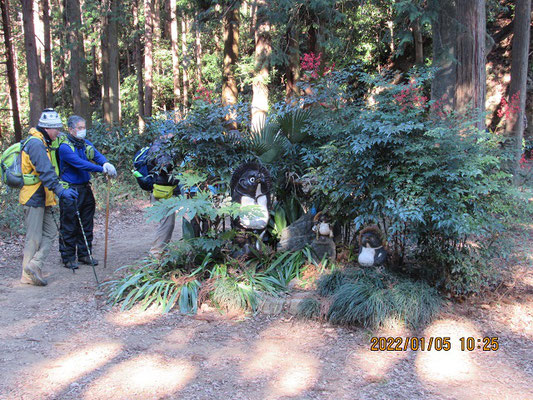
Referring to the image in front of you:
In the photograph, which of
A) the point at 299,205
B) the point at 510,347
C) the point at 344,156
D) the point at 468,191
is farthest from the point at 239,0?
the point at 510,347

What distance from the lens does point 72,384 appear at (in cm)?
335

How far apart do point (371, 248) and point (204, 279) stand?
6.52 feet

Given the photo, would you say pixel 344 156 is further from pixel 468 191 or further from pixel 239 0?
pixel 239 0

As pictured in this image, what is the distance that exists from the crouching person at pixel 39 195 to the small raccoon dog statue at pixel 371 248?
3585 mm

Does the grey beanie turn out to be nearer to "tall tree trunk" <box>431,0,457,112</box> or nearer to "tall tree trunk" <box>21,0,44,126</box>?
"tall tree trunk" <box>431,0,457,112</box>

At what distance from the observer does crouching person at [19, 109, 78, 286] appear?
5.42 m

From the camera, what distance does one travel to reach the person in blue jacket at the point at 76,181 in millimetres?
6066

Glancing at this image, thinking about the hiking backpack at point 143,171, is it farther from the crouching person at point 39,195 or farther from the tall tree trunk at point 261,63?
the tall tree trunk at point 261,63

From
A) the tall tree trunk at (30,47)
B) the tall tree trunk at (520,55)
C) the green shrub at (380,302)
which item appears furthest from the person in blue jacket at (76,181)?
the tall tree trunk at (520,55)

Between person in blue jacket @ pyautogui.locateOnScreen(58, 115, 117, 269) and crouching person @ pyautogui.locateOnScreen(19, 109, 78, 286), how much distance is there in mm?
321

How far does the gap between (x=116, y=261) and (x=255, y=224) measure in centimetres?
276

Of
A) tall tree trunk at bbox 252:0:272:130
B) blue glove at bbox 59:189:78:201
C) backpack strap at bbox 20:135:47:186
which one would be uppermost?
tall tree trunk at bbox 252:0:272:130

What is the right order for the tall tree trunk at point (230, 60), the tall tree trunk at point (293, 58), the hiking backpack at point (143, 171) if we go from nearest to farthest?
the hiking backpack at point (143, 171) → the tall tree trunk at point (293, 58) → the tall tree trunk at point (230, 60)

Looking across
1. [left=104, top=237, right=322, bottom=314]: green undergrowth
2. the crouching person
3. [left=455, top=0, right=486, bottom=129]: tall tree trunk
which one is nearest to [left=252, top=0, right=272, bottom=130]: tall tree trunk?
[left=455, top=0, right=486, bottom=129]: tall tree trunk
